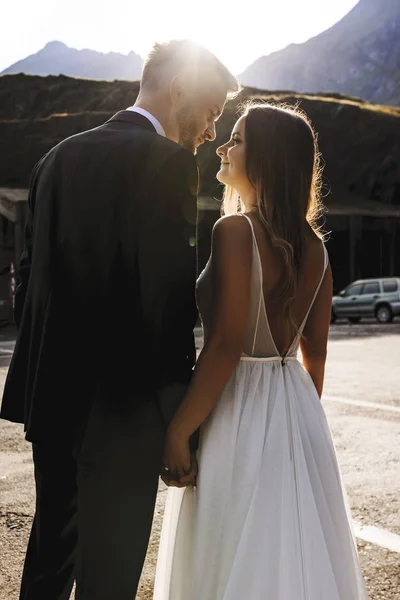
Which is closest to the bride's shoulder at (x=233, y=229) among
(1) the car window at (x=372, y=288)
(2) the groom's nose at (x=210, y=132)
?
(2) the groom's nose at (x=210, y=132)

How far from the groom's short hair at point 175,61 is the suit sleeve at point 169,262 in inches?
13.3

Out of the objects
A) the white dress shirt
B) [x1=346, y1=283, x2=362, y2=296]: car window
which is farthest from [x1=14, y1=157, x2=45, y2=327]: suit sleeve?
[x1=346, y1=283, x2=362, y2=296]: car window

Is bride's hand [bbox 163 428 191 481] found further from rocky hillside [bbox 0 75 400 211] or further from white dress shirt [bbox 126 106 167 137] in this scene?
rocky hillside [bbox 0 75 400 211]

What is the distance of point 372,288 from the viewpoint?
24.1m

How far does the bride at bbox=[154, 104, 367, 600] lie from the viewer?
2107 mm

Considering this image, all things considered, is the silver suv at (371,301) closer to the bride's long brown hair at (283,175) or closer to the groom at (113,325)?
the bride's long brown hair at (283,175)

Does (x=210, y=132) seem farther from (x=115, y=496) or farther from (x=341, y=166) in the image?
(x=341, y=166)

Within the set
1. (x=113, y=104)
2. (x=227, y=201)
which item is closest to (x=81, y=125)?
(x=113, y=104)

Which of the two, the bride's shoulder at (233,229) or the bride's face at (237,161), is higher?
the bride's face at (237,161)

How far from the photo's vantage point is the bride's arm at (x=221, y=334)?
→ 207 centimetres

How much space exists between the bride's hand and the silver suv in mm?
21778

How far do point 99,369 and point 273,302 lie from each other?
0.58 metres

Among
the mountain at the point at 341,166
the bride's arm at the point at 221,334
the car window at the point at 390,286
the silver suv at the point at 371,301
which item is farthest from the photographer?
the mountain at the point at 341,166

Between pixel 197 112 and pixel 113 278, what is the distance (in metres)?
0.64
